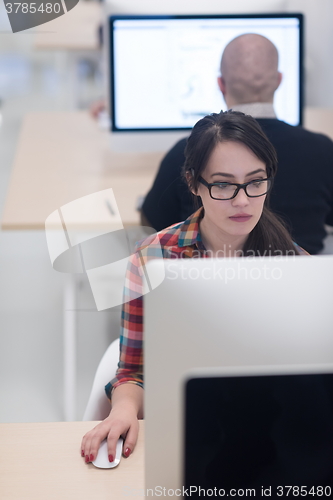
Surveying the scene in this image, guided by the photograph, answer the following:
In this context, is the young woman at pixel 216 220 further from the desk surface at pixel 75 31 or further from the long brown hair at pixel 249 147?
the desk surface at pixel 75 31

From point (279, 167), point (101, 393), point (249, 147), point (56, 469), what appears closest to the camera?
point (56, 469)

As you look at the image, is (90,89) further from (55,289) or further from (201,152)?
(201,152)

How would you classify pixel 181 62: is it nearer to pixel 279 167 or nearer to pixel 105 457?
pixel 279 167

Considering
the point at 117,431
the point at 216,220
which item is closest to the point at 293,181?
the point at 216,220

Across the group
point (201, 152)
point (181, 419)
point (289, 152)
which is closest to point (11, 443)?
point (181, 419)

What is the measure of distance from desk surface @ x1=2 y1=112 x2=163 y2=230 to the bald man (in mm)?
290

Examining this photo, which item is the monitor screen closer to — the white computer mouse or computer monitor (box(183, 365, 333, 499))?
the white computer mouse

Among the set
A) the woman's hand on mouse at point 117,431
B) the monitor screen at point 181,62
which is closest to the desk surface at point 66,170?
the monitor screen at point 181,62

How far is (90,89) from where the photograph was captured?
523 cm

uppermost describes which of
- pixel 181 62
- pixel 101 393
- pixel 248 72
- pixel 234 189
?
pixel 181 62

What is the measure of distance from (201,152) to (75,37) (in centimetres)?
307

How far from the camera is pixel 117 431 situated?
37.2 inches

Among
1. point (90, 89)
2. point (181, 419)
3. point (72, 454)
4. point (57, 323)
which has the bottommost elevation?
point (57, 323)

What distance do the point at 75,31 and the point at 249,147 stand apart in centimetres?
323
